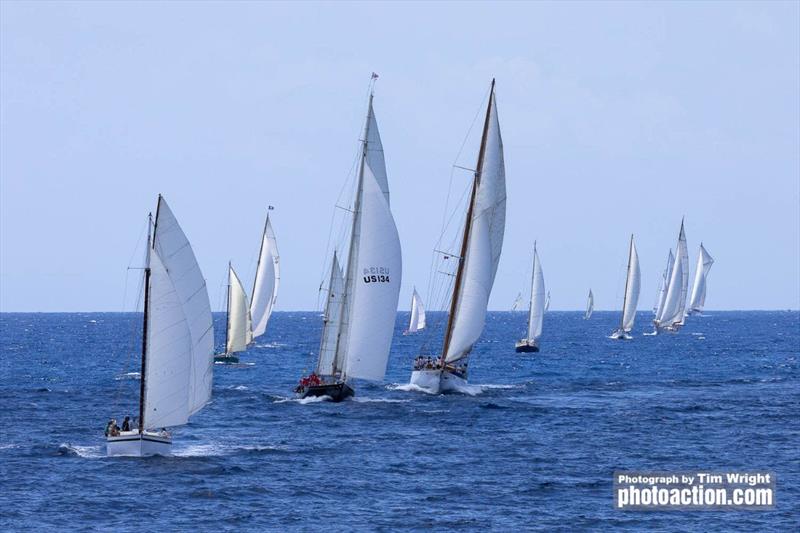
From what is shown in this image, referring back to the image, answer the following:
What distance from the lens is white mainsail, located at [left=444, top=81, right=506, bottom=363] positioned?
78688mm

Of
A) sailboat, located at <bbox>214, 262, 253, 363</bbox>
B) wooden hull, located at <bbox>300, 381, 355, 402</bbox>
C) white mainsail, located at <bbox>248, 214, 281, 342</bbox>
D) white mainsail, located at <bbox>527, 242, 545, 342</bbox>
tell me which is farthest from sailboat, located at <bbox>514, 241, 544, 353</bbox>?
wooden hull, located at <bbox>300, 381, 355, 402</bbox>

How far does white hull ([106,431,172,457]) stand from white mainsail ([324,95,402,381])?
69.1 ft

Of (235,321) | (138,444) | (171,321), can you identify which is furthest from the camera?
(235,321)

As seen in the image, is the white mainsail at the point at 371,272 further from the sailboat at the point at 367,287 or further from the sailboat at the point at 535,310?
the sailboat at the point at 535,310

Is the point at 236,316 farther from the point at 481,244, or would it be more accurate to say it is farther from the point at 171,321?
the point at 171,321

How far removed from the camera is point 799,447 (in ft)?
194

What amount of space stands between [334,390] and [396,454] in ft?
60.6

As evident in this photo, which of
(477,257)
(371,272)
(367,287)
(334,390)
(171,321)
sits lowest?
(334,390)

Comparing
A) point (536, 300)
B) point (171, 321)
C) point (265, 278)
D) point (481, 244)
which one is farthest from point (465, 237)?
point (536, 300)

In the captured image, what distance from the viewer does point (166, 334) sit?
172 ft

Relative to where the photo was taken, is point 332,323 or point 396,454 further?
point 332,323

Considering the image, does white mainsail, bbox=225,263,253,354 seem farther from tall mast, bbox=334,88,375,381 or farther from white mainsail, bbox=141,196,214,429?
white mainsail, bbox=141,196,214,429

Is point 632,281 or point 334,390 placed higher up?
point 632,281

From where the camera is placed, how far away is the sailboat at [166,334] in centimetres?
5191
